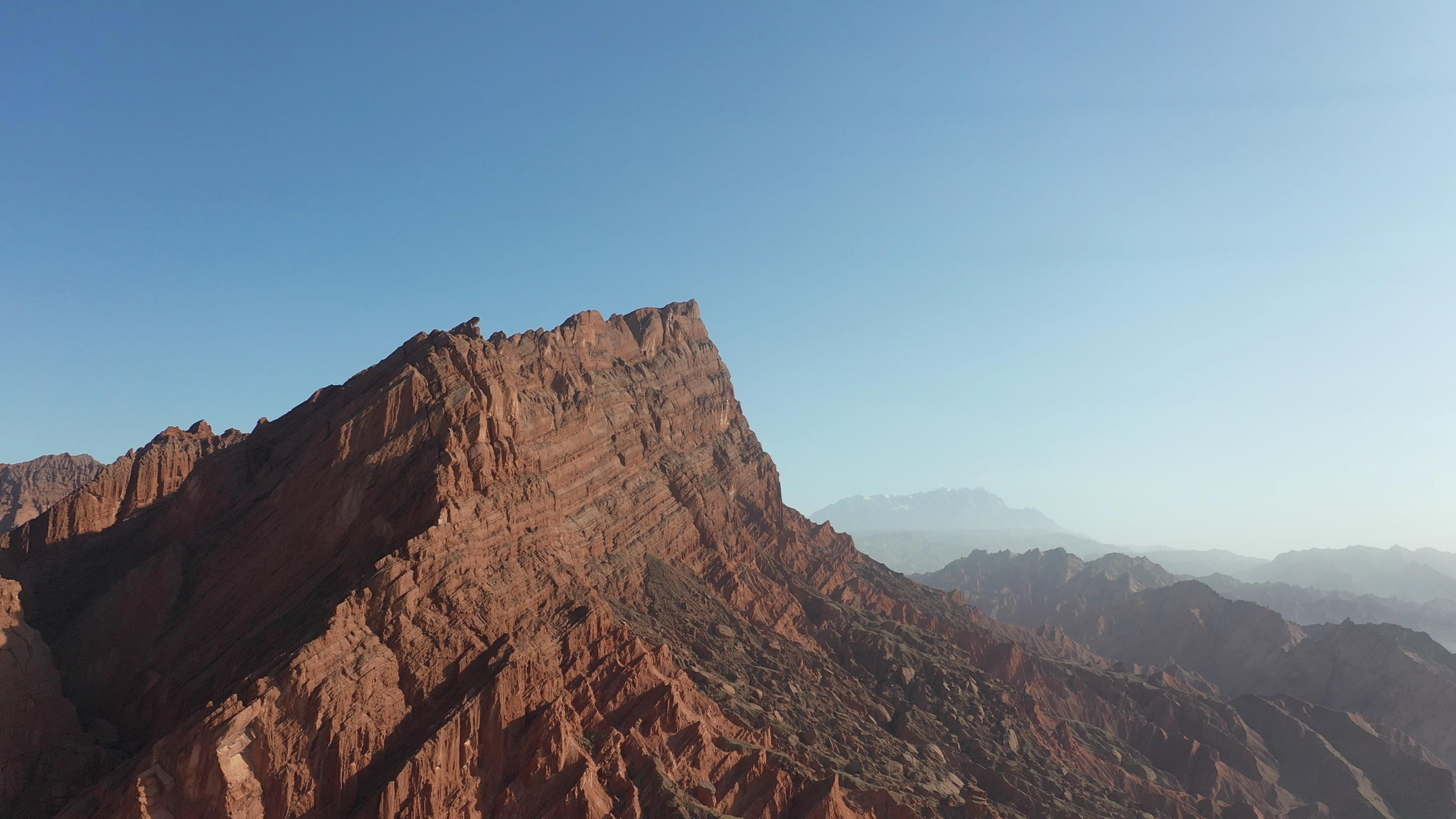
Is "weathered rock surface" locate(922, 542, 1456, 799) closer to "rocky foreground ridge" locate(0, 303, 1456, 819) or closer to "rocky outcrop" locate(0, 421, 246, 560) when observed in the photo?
"rocky foreground ridge" locate(0, 303, 1456, 819)

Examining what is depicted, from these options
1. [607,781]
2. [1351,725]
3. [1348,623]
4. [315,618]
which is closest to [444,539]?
[315,618]

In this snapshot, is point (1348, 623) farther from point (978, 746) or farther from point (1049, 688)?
point (978, 746)

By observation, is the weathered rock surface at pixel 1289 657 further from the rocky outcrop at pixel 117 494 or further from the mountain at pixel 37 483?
the mountain at pixel 37 483

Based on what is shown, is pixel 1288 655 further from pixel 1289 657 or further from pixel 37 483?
pixel 37 483

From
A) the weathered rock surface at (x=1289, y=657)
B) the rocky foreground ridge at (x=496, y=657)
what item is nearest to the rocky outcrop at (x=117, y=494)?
the rocky foreground ridge at (x=496, y=657)

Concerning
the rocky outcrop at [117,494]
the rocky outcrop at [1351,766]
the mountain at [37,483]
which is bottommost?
the rocky outcrop at [1351,766]

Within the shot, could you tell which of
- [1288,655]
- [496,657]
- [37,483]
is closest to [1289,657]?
[1288,655]
